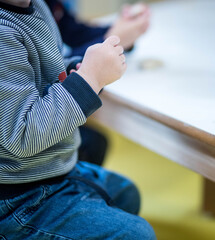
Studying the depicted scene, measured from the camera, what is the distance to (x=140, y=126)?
2.30 ft

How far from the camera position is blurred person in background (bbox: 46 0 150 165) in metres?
0.89

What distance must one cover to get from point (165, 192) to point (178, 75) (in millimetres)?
601

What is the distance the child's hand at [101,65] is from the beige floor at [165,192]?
613mm

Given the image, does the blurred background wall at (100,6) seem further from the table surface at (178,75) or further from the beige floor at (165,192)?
the table surface at (178,75)

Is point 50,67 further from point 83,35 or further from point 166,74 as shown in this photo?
point 83,35

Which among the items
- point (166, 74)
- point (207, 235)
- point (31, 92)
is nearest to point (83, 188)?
point (31, 92)

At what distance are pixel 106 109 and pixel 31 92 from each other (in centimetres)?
28

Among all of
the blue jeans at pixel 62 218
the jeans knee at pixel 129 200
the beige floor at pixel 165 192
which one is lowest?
the beige floor at pixel 165 192

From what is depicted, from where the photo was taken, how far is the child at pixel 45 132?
1.64 ft

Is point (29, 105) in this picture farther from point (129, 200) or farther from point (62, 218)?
point (129, 200)

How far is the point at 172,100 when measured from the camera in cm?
65

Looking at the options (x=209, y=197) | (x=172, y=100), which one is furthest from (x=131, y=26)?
(x=209, y=197)

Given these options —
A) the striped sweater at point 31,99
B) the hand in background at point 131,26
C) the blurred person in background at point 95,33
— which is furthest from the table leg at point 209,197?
the striped sweater at point 31,99

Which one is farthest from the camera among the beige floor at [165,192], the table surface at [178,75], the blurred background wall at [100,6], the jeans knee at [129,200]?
the blurred background wall at [100,6]
